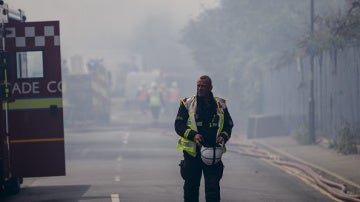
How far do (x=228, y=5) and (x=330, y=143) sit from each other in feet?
74.8

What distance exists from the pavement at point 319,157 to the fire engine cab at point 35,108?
17.3 ft

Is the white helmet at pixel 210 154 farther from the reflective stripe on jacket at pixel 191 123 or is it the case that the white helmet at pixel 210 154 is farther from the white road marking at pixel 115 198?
the white road marking at pixel 115 198

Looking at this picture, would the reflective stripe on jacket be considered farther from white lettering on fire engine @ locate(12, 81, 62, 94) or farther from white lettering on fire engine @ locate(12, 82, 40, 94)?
white lettering on fire engine @ locate(12, 82, 40, 94)

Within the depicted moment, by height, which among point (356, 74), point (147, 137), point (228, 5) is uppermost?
point (228, 5)

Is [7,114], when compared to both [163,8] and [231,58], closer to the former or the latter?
[231,58]

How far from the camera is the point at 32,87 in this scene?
1456 cm

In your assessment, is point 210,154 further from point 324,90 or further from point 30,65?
point 324,90

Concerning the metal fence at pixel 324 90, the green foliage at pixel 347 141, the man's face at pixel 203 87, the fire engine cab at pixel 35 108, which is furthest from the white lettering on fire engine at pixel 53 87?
the metal fence at pixel 324 90

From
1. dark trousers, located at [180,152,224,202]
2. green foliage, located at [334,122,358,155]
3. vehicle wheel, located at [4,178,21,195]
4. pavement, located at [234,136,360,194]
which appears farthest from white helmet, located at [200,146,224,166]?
green foliage, located at [334,122,358,155]

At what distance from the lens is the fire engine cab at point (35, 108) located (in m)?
14.5

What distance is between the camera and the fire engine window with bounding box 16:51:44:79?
14570 millimetres

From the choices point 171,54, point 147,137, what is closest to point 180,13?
point 171,54

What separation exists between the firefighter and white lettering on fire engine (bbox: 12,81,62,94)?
4.48 meters

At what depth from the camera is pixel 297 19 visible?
119 feet
